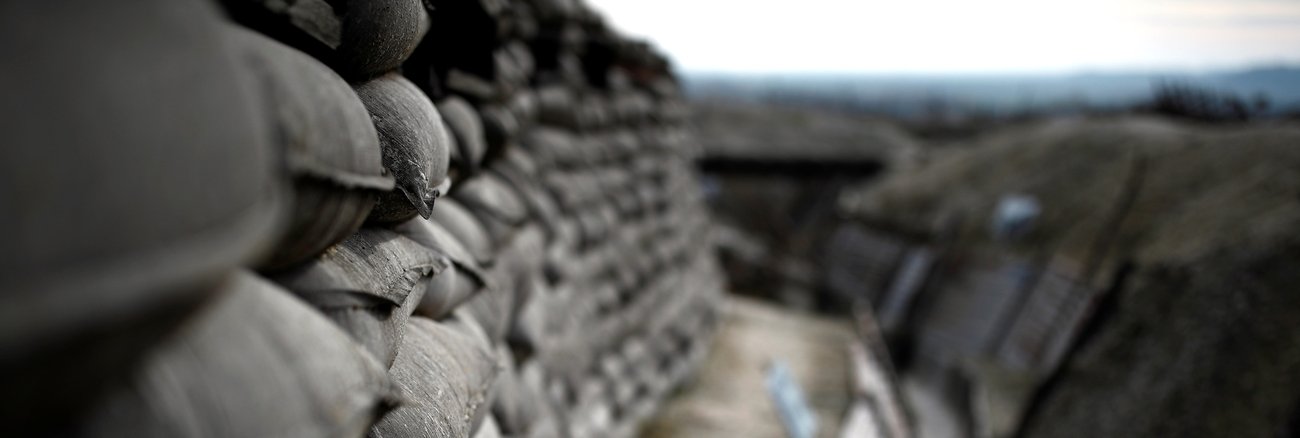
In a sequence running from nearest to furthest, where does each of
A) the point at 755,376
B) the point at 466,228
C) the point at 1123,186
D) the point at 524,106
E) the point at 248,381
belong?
the point at 248,381 < the point at 466,228 < the point at 524,106 < the point at 755,376 < the point at 1123,186

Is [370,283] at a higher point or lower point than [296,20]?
lower

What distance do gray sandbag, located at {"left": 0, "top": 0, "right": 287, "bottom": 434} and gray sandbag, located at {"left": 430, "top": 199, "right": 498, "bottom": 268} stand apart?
1.14 meters

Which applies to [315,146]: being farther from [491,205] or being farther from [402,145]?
[491,205]

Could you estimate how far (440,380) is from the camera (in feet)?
4.28

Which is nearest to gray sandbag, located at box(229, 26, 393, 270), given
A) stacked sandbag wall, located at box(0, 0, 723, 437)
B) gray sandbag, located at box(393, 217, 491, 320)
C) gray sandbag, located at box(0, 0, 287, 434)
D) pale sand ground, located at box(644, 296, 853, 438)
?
stacked sandbag wall, located at box(0, 0, 723, 437)

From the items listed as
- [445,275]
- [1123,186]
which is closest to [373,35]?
[445,275]

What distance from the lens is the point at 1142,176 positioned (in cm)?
666

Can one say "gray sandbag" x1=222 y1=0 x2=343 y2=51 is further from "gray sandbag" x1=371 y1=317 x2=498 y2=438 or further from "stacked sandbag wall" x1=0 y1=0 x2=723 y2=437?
"gray sandbag" x1=371 y1=317 x2=498 y2=438

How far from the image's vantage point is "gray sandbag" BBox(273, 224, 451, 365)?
957 mm

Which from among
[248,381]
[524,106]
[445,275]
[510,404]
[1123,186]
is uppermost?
[248,381]

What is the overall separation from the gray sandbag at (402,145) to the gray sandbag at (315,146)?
0.17m

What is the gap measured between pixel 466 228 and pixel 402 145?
2.12 ft

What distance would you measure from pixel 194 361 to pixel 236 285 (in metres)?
0.09

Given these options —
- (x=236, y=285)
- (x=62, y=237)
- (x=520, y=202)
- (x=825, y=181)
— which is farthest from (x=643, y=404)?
(x=825, y=181)
